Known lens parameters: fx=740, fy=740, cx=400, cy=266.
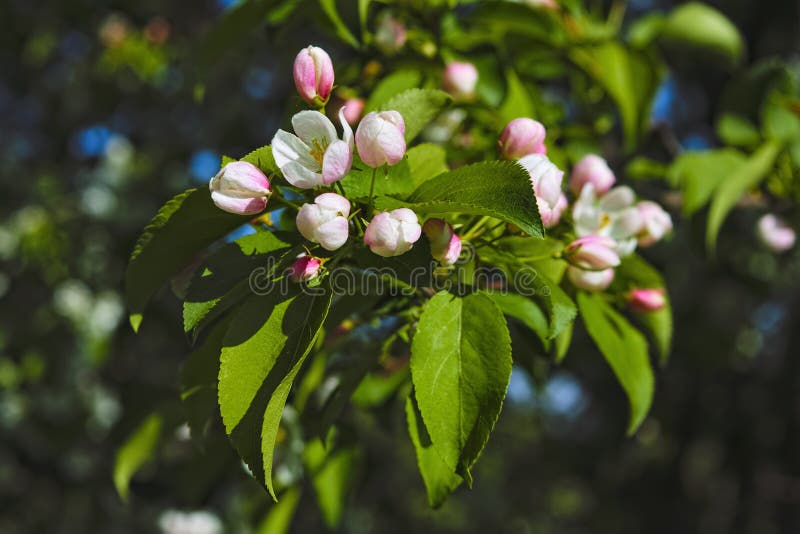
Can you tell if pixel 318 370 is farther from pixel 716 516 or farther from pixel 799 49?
pixel 716 516

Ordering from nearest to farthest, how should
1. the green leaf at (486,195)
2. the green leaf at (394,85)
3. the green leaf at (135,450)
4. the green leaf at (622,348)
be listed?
1. the green leaf at (486,195)
2. the green leaf at (622,348)
3. the green leaf at (394,85)
4. the green leaf at (135,450)

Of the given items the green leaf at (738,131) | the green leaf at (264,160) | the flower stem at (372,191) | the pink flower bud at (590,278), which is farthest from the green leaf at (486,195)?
the green leaf at (738,131)

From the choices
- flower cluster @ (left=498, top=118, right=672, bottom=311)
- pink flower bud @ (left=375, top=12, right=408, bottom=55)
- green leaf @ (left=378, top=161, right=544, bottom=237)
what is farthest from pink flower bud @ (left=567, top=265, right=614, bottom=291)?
pink flower bud @ (left=375, top=12, right=408, bottom=55)

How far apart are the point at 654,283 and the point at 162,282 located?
61cm

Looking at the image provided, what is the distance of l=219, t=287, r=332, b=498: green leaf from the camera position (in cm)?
64

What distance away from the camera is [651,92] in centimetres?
127

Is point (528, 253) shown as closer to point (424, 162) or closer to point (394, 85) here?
point (424, 162)

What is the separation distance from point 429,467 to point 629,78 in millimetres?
804

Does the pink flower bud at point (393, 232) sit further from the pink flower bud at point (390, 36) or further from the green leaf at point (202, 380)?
the pink flower bud at point (390, 36)

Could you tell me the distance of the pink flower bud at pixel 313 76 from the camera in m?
0.73

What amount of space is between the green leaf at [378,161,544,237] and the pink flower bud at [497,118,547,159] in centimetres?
15

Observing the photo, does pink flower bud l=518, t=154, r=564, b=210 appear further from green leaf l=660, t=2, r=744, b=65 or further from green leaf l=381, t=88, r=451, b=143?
green leaf l=660, t=2, r=744, b=65

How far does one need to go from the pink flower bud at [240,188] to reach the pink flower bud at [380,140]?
3.8 inches

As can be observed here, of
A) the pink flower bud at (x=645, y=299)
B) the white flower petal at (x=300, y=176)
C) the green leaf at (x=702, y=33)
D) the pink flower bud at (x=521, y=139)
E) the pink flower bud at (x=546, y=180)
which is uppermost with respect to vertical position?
the white flower petal at (x=300, y=176)
